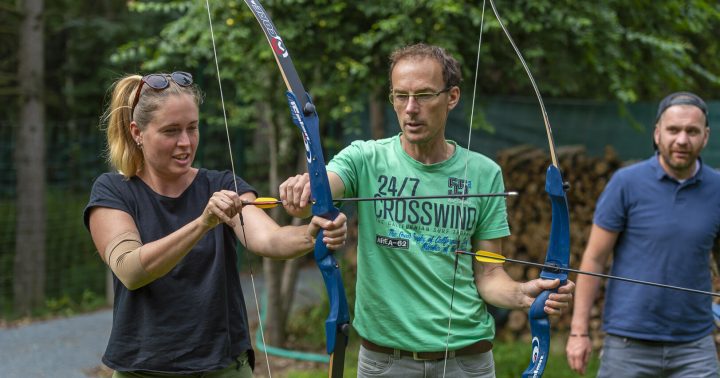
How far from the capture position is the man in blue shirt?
11.4ft

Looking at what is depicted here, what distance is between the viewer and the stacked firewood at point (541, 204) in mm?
6898

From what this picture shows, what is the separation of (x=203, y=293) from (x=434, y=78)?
923mm

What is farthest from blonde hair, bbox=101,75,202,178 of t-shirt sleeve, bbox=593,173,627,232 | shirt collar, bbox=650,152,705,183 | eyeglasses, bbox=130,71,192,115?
shirt collar, bbox=650,152,705,183

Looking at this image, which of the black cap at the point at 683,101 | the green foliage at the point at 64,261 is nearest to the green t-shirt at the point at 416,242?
the black cap at the point at 683,101

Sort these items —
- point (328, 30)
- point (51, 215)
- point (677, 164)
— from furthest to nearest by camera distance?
point (51, 215) → point (328, 30) → point (677, 164)

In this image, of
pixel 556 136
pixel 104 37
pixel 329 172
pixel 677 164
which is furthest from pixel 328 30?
pixel 104 37

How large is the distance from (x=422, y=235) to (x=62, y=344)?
5143 mm

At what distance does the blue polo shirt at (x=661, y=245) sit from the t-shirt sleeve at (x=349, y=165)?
124cm

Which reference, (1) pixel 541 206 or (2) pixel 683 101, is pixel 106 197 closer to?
(2) pixel 683 101

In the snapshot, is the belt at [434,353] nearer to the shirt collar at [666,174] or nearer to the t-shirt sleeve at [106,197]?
the t-shirt sleeve at [106,197]

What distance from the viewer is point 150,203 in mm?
2617

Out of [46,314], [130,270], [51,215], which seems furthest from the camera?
[51,215]

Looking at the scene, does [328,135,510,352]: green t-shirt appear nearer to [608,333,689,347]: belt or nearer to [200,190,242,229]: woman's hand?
[200,190,242,229]: woman's hand

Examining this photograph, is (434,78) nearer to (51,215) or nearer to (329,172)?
(329,172)
